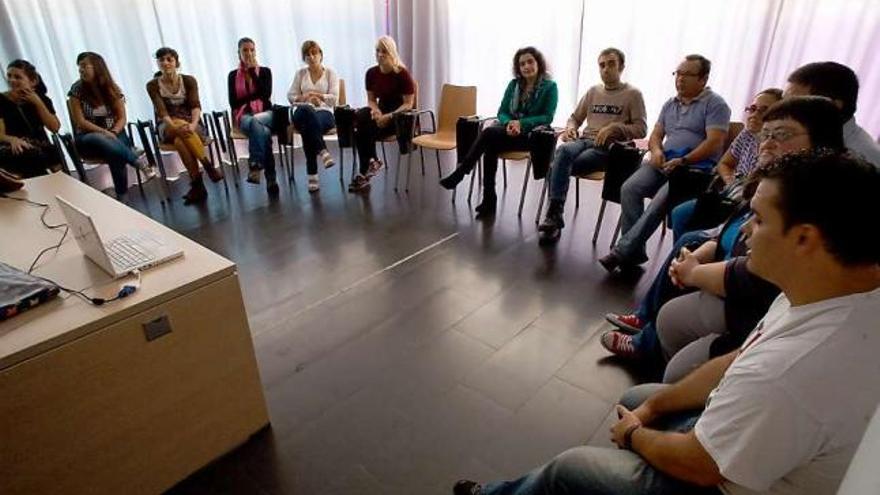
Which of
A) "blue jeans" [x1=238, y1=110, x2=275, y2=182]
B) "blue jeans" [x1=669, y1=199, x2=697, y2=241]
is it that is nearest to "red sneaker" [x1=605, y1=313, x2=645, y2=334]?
"blue jeans" [x1=669, y1=199, x2=697, y2=241]

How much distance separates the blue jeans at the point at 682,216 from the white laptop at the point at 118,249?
204 centimetres

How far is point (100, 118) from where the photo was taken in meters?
3.61

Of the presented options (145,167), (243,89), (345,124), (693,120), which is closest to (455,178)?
(345,124)

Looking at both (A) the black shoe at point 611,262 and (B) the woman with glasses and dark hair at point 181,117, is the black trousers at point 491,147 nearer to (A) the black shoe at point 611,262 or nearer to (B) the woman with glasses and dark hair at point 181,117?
(A) the black shoe at point 611,262

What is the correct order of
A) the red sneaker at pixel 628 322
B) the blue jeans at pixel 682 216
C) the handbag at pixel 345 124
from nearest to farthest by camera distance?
the red sneaker at pixel 628 322, the blue jeans at pixel 682 216, the handbag at pixel 345 124

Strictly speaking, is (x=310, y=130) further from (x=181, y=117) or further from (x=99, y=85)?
(x=99, y=85)

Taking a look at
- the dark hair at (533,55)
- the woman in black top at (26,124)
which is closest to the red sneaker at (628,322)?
the dark hair at (533,55)

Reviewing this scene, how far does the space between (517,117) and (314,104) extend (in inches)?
67.8

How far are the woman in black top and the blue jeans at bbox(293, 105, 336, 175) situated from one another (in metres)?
1.62

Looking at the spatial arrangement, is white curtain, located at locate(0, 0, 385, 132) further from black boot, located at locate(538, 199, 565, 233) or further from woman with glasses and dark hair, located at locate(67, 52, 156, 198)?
black boot, located at locate(538, 199, 565, 233)

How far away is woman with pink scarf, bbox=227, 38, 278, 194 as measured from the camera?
3896mm

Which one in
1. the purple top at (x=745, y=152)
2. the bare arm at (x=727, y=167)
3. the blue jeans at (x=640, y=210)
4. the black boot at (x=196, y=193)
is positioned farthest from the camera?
the black boot at (x=196, y=193)

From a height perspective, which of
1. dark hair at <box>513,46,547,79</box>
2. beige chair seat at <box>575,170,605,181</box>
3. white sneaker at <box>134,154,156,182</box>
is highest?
dark hair at <box>513,46,547,79</box>

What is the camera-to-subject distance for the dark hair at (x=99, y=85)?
3.57 meters
